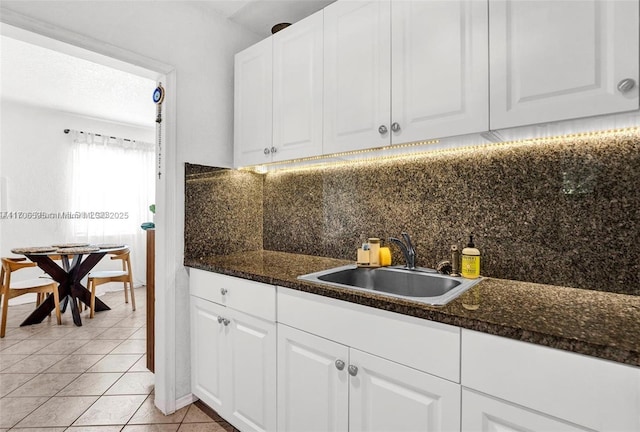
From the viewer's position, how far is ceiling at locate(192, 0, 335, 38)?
6.56 feet

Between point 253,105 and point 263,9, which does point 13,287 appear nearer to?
point 253,105

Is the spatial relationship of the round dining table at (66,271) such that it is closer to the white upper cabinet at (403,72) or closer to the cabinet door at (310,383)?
the cabinet door at (310,383)

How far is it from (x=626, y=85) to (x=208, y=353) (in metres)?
2.10

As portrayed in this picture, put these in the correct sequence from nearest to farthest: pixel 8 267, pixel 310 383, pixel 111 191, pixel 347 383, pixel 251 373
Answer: pixel 347 383 → pixel 310 383 → pixel 251 373 → pixel 8 267 → pixel 111 191

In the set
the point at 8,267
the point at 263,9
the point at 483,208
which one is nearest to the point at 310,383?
the point at 483,208

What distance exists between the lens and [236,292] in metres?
1.67

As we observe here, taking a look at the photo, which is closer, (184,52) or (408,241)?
(408,241)

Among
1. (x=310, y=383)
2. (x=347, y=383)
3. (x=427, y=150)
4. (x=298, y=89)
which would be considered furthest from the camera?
(x=298, y=89)

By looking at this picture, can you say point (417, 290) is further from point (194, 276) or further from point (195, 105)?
point (195, 105)

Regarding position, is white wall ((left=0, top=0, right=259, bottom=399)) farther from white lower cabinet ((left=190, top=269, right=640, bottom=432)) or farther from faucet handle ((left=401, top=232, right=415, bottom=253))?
faucet handle ((left=401, top=232, right=415, bottom=253))

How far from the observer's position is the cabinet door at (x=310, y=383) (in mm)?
1249

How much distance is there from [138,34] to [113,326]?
9.92 feet

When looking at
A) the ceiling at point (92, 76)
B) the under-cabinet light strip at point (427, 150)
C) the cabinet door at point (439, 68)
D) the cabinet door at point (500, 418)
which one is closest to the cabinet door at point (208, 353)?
the under-cabinet light strip at point (427, 150)

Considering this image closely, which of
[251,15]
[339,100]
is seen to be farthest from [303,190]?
[251,15]
